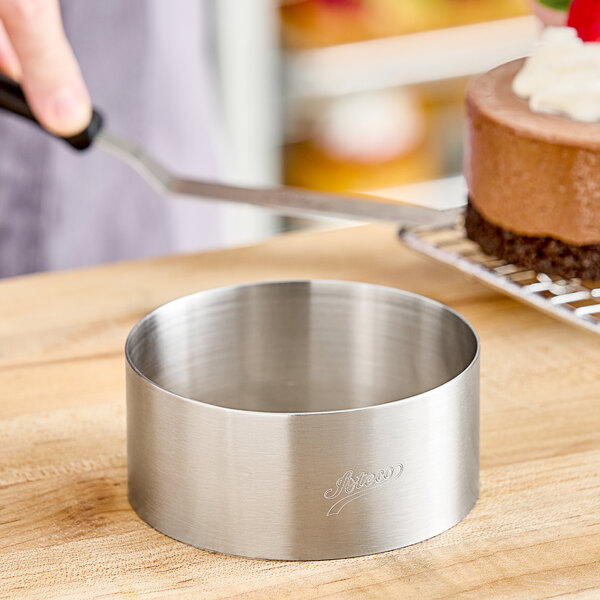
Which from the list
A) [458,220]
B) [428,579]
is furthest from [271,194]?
[428,579]

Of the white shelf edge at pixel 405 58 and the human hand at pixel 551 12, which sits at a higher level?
the human hand at pixel 551 12

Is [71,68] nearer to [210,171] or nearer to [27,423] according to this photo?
[27,423]

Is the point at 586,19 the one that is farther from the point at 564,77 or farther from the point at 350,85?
the point at 350,85

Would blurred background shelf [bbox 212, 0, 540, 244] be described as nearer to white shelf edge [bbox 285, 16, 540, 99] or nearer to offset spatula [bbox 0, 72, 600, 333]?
white shelf edge [bbox 285, 16, 540, 99]

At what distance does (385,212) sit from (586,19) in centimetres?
18

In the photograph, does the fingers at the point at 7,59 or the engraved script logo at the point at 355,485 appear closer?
the engraved script logo at the point at 355,485

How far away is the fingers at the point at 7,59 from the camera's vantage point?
0.82 metres

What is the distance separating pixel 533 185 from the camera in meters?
0.68

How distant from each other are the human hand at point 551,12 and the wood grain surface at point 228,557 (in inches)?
8.5

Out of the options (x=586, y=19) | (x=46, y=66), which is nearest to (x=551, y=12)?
(x=586, y=19)

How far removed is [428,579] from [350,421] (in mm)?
78

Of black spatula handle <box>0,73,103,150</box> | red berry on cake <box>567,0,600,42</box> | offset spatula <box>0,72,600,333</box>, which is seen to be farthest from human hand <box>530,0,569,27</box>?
black spatula handle <box>0,73,103,150</box>

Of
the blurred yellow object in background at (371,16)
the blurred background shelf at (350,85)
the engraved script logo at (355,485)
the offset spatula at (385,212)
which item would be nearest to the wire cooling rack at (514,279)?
the offset spatula at (385,212)

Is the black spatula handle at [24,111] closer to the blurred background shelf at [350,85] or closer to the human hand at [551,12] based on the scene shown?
the human hand at [551,12]
